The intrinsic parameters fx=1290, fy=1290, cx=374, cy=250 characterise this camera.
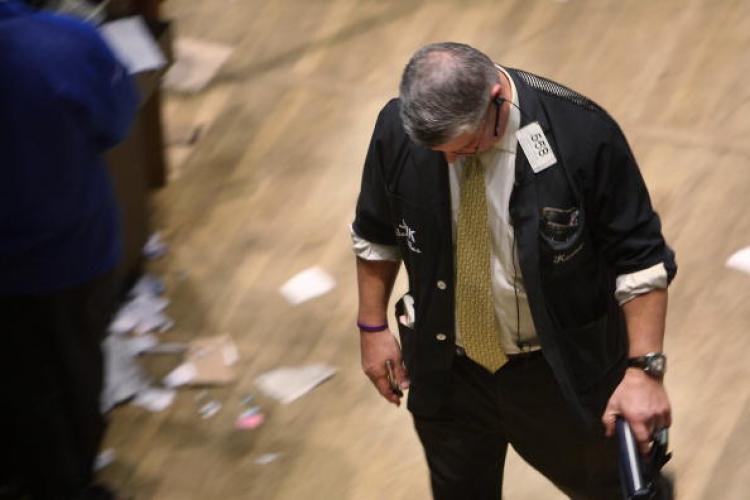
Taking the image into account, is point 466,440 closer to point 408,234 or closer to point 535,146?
point 408,234

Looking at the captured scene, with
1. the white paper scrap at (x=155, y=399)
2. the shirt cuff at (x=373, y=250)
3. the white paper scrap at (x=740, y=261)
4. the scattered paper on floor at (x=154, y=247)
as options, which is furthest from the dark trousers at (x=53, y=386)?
the white paper scrap at (x=740, y=261)

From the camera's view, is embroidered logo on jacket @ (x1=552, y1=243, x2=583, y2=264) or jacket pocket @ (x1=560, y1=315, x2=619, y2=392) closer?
embroidered logo on jacket @ (x1=552, y1=243, x2=583, y2=264)

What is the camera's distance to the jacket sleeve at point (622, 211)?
2.71m

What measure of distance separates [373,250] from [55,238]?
0.88 m

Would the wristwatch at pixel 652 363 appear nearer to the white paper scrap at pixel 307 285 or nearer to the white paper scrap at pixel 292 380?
the white paper scrap at pixel 292 380

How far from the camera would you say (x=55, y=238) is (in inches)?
133

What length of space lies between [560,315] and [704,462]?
1.43 metres

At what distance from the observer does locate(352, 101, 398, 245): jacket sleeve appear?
290 centimetres

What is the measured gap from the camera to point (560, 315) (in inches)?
114

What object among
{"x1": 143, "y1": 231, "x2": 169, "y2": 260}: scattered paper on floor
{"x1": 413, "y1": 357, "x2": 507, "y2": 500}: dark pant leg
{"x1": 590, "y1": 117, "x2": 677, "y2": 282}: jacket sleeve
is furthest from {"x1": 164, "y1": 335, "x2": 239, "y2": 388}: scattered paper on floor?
{"x1": 590, "y1": 117, "x2": 677, "y2": 282}: jacket sleeve

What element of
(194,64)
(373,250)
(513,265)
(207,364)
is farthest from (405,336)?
(194,64)

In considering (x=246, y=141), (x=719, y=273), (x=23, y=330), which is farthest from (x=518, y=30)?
(x=23, y=330)

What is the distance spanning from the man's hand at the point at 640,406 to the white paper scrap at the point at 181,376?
199 centimetres

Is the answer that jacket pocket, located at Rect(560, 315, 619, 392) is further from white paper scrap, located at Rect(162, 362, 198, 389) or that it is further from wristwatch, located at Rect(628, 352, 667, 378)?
white paper scrap, located at Rect(162, 362, 198, 389)
